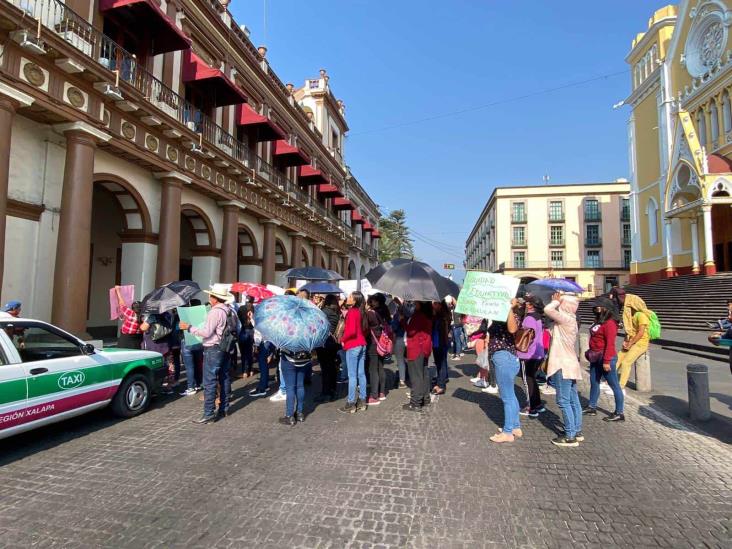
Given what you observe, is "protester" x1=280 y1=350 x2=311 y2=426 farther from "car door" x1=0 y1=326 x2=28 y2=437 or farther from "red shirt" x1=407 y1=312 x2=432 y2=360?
"car door" x1=0 y1=326 x2=28 y2=437

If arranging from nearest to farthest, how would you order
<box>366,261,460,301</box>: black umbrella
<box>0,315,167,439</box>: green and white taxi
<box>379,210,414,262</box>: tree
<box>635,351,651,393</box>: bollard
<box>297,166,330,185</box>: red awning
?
<box>0,315,167,439</box>: green and white taxi → <box>366,261,460,301</box>: black umbrella → <box>635,351,651,393</box>: bollard → <box>297,166,330,185</box>: red awning → <box>379,210,414,262</box>: tree

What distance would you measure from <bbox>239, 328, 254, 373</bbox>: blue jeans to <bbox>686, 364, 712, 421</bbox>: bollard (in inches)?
304

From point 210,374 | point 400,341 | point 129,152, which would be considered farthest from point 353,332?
point 129,152

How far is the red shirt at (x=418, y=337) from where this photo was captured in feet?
19.5

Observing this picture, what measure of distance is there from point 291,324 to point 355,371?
1.56 meters

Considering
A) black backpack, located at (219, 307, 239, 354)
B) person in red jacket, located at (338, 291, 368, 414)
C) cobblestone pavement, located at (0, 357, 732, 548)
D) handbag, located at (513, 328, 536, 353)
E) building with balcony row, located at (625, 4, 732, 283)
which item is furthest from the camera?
building with balcony row, located at (625, 4, 732, 283)

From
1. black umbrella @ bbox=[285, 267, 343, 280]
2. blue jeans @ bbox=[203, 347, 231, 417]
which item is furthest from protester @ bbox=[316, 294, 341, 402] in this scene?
black umbrella @ bbox=[285, 267, 343, 280]

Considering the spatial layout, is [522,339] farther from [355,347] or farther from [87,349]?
[87,349]

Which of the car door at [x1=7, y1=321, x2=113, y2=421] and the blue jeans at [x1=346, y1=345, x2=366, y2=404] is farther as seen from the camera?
the blue jeans at [x1=346, y1=345, x2=366, y2=404]

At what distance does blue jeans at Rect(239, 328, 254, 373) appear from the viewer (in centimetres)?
855

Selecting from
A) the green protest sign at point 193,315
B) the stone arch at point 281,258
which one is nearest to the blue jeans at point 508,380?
the green protest sign at point 193,315

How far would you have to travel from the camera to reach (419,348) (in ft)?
19.5

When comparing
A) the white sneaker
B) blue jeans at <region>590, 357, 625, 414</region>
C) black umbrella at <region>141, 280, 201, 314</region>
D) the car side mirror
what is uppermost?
black umbrella at <region>141, 280, 201, 314</region>

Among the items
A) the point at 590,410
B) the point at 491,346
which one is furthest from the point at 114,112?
the point at 590,410
